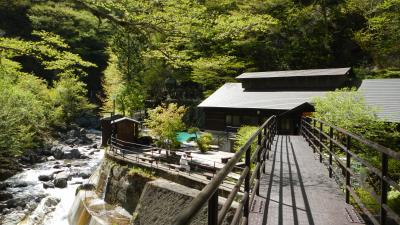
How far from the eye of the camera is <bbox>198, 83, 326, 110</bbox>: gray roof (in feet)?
90.4

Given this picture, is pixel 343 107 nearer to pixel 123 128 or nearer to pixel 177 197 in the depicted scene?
pixel 177 197

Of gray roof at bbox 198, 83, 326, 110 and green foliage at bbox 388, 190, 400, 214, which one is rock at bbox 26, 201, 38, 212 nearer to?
gray roof at bbox 198, 83, 326, 110

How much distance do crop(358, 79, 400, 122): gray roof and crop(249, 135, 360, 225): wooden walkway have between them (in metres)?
10.9

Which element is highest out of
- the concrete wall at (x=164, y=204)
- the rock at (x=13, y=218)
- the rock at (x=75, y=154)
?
the concrete wall at (x=164, y=204)

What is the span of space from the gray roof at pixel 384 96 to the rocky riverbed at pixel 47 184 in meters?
19.6

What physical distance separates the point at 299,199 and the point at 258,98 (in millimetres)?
24872

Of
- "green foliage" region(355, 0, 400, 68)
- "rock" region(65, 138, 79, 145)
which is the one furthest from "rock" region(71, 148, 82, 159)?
"green foliage" region(355, 0, 400, 68)

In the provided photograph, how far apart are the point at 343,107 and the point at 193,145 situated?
16862mm

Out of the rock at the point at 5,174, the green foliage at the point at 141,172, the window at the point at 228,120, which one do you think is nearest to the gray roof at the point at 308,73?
the window at the point at 228,120

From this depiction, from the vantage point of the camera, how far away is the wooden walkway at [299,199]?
494 cm

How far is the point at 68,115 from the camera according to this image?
1822 inches

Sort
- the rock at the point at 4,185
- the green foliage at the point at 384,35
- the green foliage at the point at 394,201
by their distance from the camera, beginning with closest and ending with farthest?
the green foliage at the point at 394,201 → the rock at the point at 4,185 → the green foliage at the point at 384,35

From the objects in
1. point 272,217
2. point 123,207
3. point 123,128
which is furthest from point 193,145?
point 272,217

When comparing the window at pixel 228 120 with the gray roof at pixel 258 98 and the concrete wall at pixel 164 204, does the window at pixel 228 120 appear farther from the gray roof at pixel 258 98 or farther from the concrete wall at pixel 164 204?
the concrete wall at pixel 164 204
